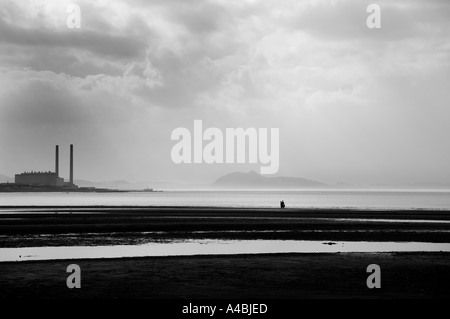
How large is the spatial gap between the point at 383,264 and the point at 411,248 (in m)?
11.2

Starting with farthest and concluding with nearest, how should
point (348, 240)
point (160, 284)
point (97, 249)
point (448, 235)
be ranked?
1. point (448, 235)
2. point (348, 240)
3. point (97, 249)
4. point (160, 284)

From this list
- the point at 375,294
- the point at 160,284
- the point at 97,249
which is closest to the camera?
the point at 375,294

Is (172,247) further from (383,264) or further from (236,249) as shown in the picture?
(383,264)

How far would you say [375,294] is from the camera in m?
17.5

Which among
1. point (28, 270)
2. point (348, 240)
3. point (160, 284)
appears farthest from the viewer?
point (348, 240)

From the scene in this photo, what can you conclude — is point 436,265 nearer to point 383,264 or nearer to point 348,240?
point 383,264

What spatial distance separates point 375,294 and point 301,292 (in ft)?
7.51
